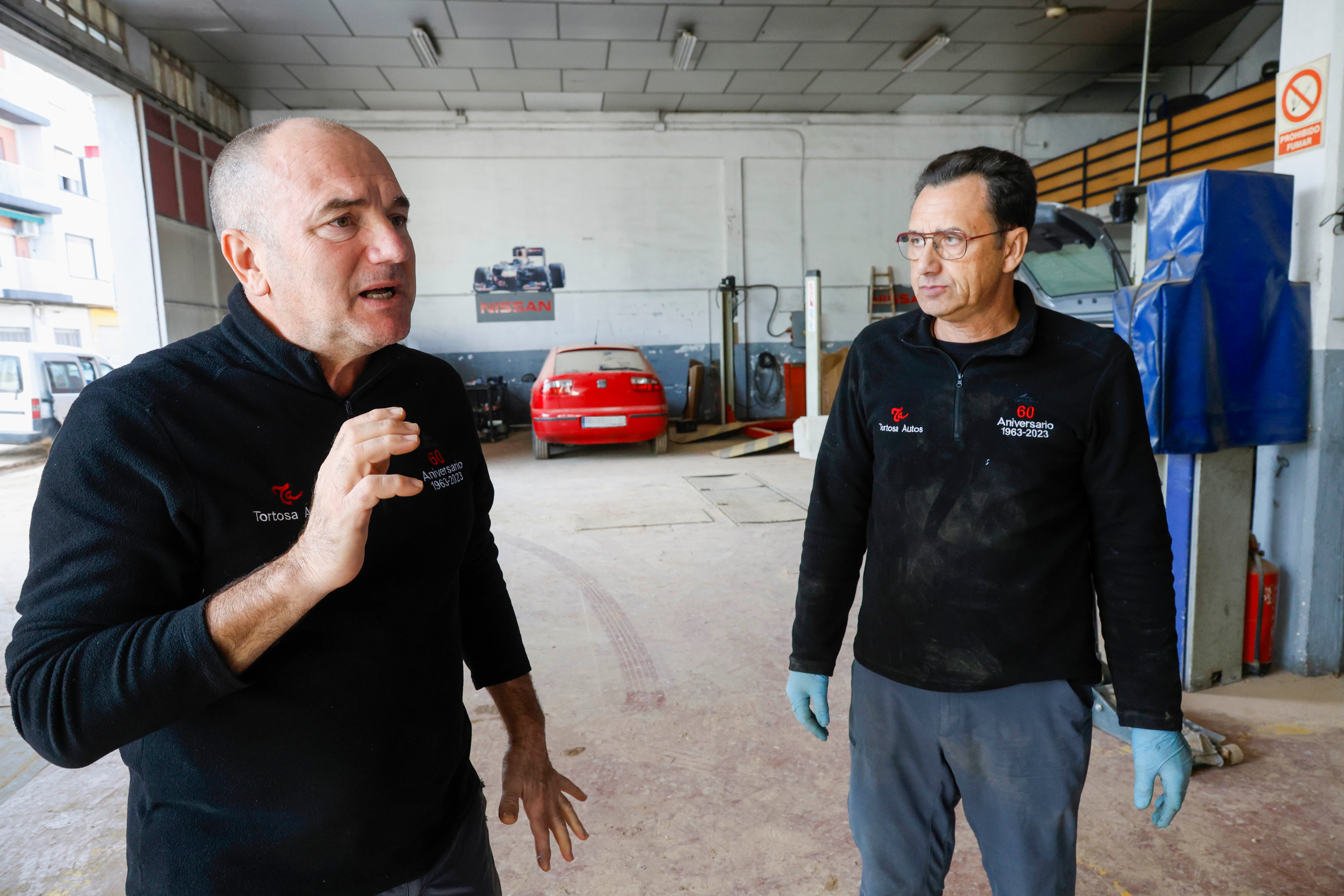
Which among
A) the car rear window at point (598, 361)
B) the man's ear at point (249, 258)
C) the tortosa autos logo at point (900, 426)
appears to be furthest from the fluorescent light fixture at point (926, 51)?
the man's ear at point (249, 258)

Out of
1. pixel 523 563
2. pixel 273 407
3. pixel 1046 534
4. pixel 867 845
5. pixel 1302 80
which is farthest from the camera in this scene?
pixel 523 563

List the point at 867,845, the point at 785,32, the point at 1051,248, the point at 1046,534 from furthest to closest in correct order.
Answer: the point at 785,32, the point at 1051,248, the point at 867,845, the point at 1046,534

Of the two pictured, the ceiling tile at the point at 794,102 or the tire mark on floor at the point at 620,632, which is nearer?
the tire mark on floor at the point at 620,632

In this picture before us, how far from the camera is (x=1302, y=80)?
2.99m

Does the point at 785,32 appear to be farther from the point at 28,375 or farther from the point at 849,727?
the point at 28,375

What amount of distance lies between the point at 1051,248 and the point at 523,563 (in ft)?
Result: 18.7

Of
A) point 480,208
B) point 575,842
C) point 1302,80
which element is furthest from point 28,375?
point 1302,80

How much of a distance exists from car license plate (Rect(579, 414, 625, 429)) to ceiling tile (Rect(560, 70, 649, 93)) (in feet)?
15.0

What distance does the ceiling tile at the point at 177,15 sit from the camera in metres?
7.20

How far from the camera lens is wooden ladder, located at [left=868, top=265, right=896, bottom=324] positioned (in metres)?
11.9

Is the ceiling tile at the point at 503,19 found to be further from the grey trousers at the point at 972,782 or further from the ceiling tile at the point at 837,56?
the grey trousers at the point at 972,782

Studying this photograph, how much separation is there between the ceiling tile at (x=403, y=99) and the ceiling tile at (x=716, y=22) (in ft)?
11.9

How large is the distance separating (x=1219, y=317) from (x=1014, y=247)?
1637 mm

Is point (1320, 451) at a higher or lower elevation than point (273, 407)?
lower
